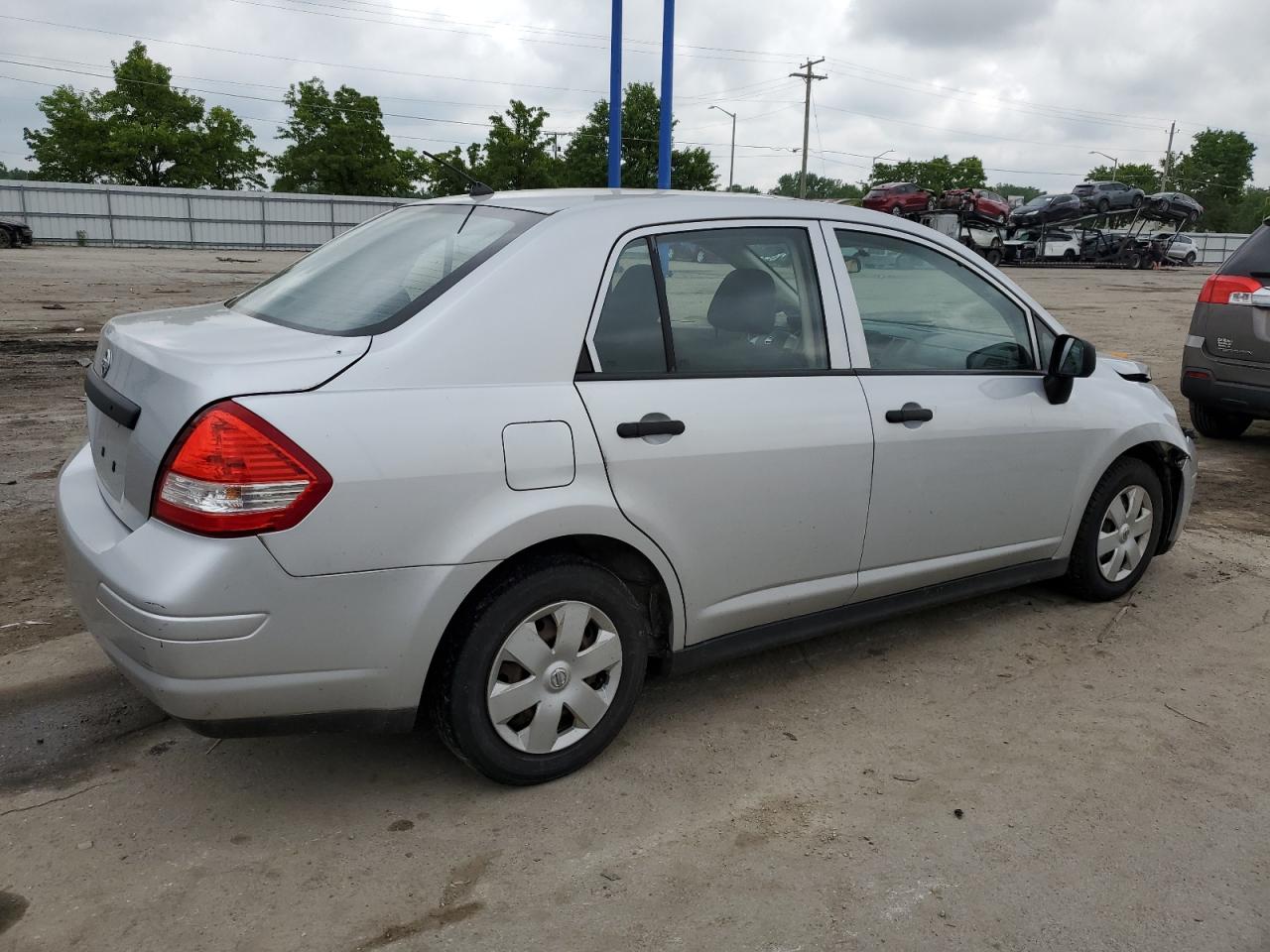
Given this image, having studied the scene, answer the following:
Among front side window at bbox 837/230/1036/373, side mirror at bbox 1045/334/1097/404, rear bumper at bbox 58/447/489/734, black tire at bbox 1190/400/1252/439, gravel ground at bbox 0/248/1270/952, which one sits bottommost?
gravel ground at bbox 0/248/1270/952

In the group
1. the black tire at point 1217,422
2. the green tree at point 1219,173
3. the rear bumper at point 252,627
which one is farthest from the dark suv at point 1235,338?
the green tree at point 1219,173

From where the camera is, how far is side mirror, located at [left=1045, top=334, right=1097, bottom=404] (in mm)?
4098

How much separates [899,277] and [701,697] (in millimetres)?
1648

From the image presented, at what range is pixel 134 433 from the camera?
2.81 metres

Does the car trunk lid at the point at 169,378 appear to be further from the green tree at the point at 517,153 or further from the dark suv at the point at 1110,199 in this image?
the green tree at the point at 517,153

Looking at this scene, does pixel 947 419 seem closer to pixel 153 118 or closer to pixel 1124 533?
pixel 1124 533

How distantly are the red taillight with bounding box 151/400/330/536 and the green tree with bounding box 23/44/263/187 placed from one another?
5988 cm

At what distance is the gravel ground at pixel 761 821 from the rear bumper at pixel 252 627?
0.42m

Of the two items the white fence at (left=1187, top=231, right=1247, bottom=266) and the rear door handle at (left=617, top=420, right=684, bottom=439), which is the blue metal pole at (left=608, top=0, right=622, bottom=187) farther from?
the white fence at (left=1187, top=231, right=1247, bottom=266)

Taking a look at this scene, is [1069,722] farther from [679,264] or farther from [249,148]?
[249,148]

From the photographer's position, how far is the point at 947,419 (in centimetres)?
381

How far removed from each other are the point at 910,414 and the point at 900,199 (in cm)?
3967

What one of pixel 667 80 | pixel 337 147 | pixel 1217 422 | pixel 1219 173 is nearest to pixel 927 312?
pixel 1217 422

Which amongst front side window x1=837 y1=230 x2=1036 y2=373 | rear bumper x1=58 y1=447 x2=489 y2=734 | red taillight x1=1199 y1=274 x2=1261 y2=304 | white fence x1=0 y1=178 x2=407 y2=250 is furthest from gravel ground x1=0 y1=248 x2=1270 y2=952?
white fence x1=0 y1=178 x2=407 y2=250
